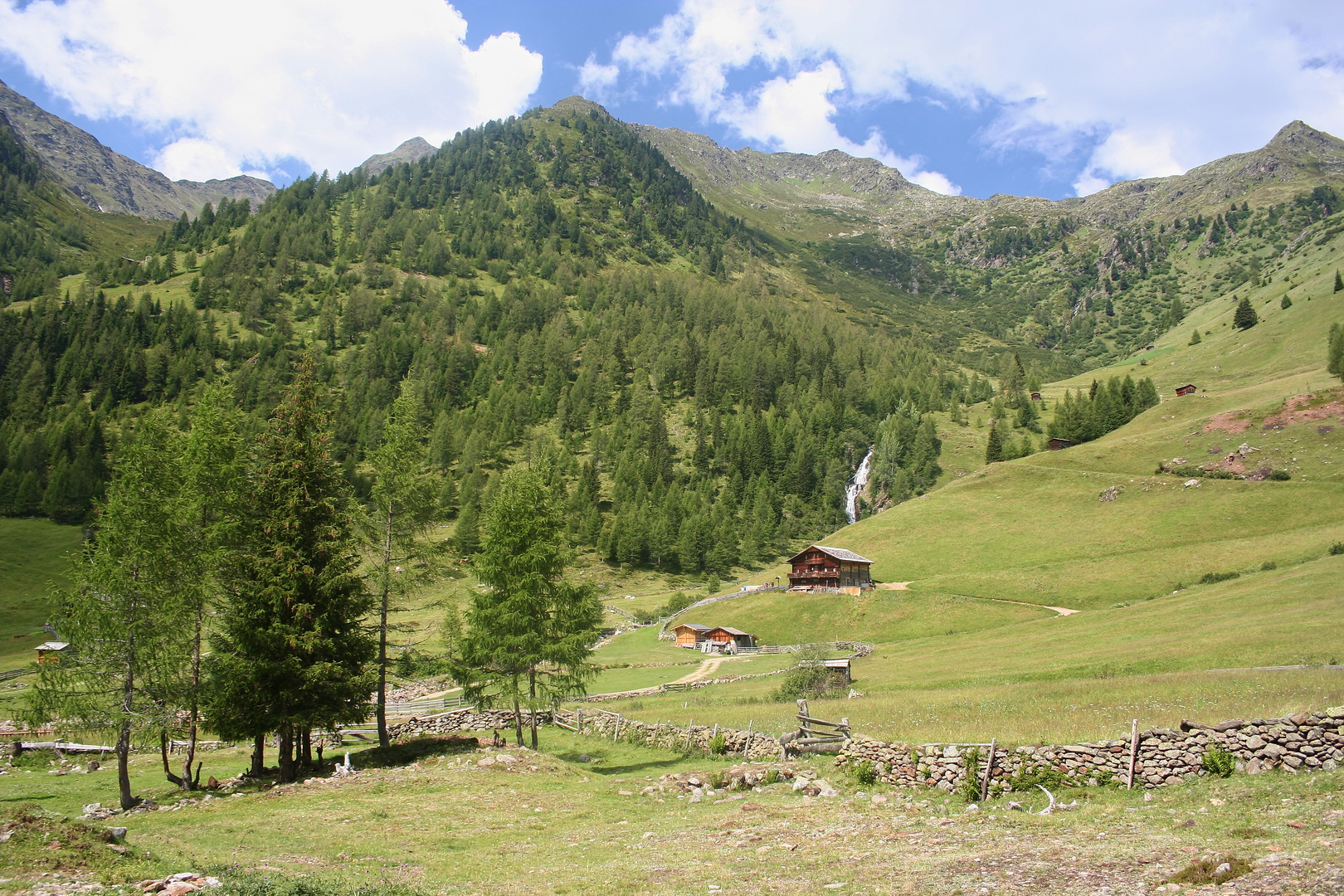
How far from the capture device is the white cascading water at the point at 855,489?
504ft

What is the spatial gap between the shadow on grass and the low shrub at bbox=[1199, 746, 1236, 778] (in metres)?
24.6

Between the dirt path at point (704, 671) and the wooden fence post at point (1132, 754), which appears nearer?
the wooden fence post at point (1132, 754)

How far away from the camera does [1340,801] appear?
12.6 m

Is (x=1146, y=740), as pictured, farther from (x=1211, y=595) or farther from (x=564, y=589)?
(x=1211, y=595)

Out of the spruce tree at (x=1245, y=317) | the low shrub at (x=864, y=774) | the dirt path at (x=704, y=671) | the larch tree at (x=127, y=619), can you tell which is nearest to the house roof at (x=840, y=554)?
the dirt path at (x=704, y=671)

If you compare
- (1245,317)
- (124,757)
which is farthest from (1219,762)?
(1245,317)

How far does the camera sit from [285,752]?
2497 cm

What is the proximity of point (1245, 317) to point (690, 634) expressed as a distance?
179m

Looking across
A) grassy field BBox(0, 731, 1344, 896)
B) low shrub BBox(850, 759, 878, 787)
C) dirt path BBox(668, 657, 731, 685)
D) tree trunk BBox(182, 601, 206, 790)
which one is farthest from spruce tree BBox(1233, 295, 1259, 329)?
tree trunk BBox(182, 601, 206, 790)

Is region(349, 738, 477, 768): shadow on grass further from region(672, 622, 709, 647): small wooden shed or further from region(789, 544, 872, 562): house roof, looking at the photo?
region(789, 544, 872, 562): house roof

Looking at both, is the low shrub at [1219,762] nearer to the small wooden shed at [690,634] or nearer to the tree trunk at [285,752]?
the tree trunk at [285,752]

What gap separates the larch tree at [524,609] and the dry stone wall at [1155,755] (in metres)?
16.1

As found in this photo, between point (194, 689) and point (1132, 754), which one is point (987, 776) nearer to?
point (1132, 754)

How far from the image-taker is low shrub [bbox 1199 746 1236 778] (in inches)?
621
